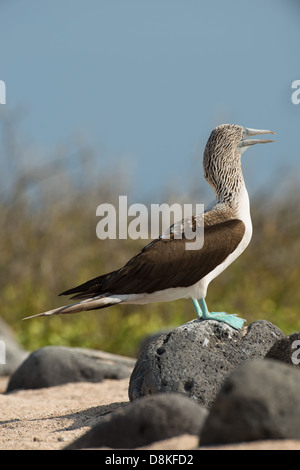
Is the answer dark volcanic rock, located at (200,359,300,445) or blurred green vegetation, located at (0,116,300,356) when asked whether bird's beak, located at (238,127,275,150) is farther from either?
blurred green vegetation, located at (0,116,300,356)

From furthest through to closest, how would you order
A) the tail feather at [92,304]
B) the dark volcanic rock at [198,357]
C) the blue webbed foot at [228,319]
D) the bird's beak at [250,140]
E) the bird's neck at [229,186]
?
the bird's beak at [250,140] → the bird's neck at [229,186] → the blue webbed foot at [228,319] → the tail feather at [92,304] → the dark volcanic rock at [198,357]

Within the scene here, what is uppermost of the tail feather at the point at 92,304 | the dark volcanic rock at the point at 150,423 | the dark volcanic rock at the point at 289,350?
the tail feather at the point at 92,304

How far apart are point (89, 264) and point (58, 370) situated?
19.7ft

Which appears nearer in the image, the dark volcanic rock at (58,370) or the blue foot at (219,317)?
the blue foot at (219,317)

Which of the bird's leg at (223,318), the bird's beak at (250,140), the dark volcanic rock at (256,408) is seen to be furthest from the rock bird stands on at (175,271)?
the dark volcanic rock at (256,408)

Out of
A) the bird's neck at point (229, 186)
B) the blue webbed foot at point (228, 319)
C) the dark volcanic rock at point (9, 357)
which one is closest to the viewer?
the blue webbed foot at point (228, 319)

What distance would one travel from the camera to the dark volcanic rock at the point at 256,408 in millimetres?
3766

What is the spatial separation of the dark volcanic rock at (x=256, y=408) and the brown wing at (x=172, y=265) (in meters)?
2.17

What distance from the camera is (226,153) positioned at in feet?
21.4

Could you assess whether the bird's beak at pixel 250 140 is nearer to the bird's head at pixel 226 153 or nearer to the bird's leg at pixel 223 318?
the bird's head at pixel 226 153

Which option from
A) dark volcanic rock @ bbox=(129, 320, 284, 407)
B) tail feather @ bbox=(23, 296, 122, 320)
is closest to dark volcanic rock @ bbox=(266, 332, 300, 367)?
dark volcanic rock @ bbox=(129, 320, 284, 407)

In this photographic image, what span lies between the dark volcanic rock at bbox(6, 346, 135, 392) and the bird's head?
3.64 m

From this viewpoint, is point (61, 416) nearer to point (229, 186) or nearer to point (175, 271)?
point (175, 271)
